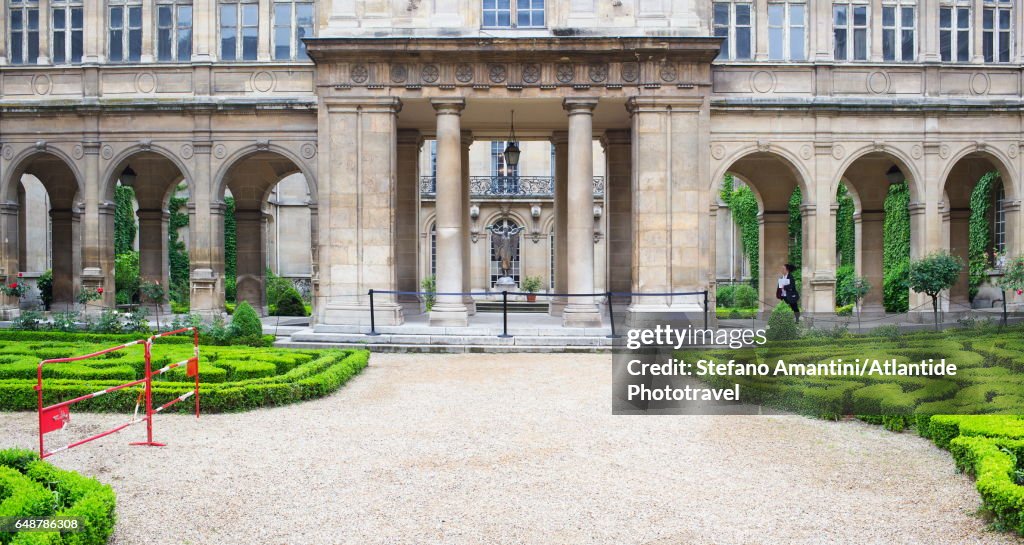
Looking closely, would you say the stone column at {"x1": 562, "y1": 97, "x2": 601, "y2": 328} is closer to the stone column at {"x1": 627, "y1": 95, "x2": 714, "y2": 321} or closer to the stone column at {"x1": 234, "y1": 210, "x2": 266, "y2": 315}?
the stone column at {"x1": 627, "y1": 95, "x2": 714, "y2": 321}

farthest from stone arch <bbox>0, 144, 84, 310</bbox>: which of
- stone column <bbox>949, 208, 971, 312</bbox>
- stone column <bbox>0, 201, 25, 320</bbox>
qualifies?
stone column <bbox>949, 208, 971, 312</bbox>

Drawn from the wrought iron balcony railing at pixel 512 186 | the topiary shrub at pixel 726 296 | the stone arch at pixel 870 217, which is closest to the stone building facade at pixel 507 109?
the stone arch at pixel 870 217

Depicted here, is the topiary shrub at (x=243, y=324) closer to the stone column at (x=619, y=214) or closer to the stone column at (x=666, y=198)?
the stone column at (x=666, y=198)

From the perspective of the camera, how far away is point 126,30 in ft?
67.1

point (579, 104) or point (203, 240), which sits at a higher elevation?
point (579, 104)

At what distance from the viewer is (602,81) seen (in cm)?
1784

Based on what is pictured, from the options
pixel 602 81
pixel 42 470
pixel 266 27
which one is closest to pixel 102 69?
pixel 266 27

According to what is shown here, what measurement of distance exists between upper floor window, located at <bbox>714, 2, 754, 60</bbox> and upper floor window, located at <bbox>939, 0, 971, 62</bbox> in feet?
16.4

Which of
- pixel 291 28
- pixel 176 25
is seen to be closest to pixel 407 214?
pixel 291 28

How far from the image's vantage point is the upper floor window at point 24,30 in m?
20.7

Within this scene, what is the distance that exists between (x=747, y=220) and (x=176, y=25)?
73.2 ft

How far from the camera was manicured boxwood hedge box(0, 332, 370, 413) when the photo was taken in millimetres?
9648

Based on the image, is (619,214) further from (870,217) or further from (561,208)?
(870,217)

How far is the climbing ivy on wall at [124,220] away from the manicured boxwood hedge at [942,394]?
83.6 ft
